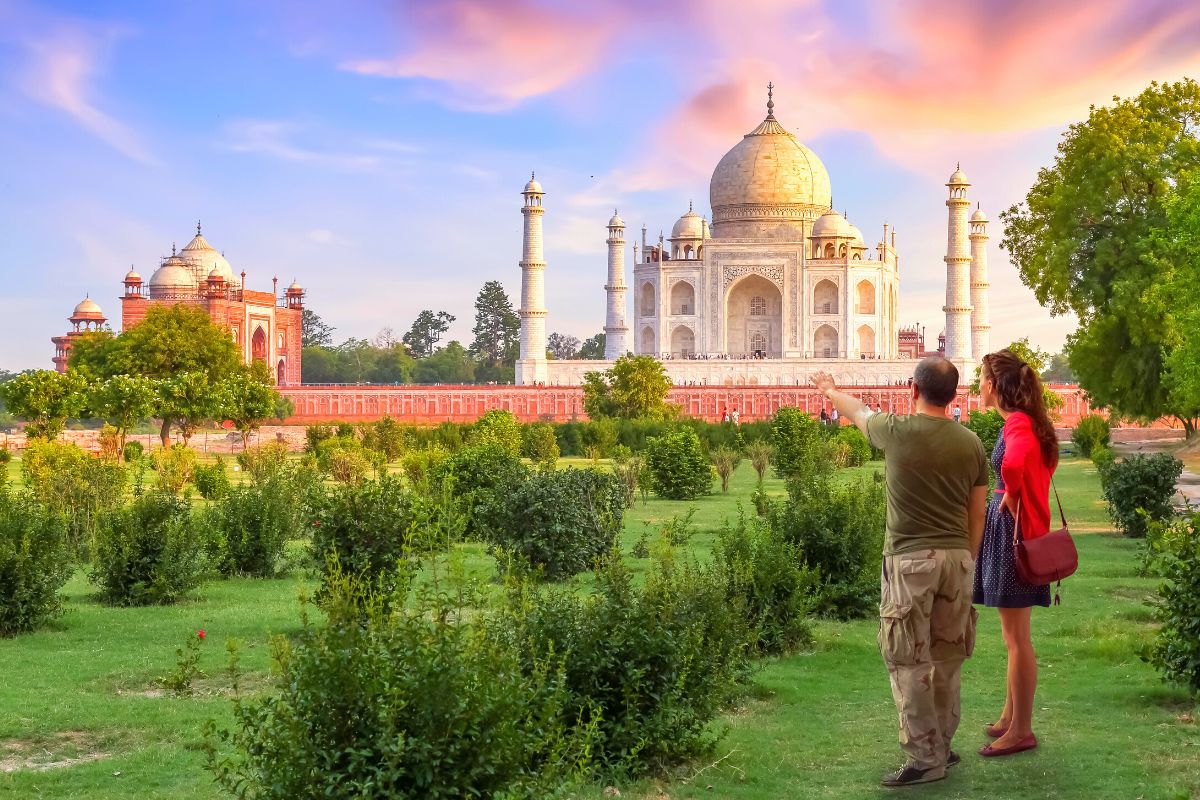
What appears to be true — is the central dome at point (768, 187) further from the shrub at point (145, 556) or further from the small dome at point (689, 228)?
the shrub at point (145, 556)

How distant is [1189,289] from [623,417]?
1545cm

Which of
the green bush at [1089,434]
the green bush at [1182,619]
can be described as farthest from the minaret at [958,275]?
the green bush at [1182,619]

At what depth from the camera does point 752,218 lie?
164 ft

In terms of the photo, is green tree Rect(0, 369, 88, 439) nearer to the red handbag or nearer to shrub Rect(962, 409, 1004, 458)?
shrub Rect(962, 409, 1004, 458)

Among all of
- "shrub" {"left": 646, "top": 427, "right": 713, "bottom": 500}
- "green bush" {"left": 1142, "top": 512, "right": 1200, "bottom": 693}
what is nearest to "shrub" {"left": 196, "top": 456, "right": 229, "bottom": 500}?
"shrub" {"left": 646, "top": 427, "right": 713, "bottom": 500}

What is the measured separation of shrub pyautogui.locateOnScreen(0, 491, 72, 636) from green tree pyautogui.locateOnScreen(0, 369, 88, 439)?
55.6ft

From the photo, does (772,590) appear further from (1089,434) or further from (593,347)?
(593,347)

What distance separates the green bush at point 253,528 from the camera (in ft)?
31.2

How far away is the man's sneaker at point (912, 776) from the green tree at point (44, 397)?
21285 millimetres

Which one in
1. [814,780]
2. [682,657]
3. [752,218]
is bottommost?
[814,780]

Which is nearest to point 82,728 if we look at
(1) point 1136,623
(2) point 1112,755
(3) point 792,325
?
(2) point 1112,755

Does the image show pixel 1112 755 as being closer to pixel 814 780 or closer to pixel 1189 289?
pixel 814 780

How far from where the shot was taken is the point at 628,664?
4.62 metres

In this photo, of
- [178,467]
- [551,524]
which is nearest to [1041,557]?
[551,524]
